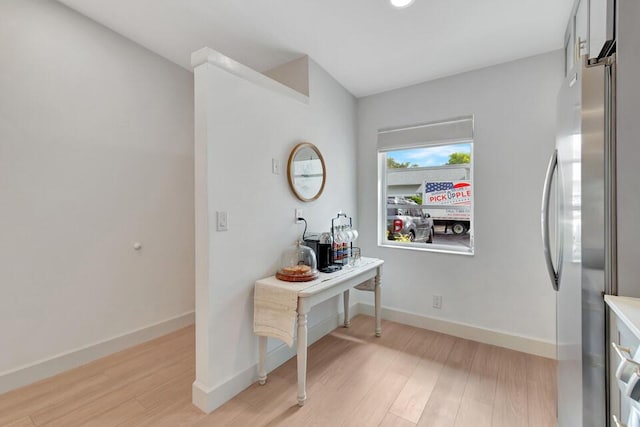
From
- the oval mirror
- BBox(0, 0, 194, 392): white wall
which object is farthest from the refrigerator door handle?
BBox(0, 0, 194, 392): white wall

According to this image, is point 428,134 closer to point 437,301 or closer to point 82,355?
point 437,301

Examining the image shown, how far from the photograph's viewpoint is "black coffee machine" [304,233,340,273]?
7.75 feet

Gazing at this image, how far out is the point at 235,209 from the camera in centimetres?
194

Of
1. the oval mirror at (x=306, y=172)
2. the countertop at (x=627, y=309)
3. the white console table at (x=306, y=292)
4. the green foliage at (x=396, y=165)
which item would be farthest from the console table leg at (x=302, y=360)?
the green foliage at (x=396, y=165)

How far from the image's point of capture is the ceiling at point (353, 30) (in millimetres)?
1947

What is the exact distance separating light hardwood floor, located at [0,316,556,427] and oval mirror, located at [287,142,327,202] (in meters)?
1.38

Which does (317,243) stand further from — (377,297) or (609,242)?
(609,242)

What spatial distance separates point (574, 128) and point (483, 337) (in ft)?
7.02

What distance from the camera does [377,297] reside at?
2.76 metres

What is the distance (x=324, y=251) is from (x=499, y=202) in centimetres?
158

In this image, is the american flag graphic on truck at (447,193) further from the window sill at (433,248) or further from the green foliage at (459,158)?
the window sill at (433,248)

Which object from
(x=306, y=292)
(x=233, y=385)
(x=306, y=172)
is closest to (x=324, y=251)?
(x=306, y=292)

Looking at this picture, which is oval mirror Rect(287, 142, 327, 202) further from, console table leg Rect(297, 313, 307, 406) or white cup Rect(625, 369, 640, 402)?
white cup Rect(625, 369, 640, 402)

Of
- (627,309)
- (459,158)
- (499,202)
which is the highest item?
(459,158)
